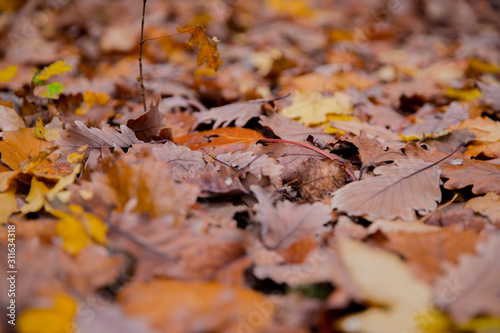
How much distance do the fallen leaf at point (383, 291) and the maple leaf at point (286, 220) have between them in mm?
263

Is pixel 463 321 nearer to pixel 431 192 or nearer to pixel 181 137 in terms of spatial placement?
pixel 431 192

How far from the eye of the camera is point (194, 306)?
67 centimetres

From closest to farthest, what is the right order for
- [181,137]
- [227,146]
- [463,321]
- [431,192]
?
1. [463,321]
2. [431,192]
3. [227,146]
4. [181,137]

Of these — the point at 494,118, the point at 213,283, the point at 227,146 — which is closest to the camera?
the point at 213,283

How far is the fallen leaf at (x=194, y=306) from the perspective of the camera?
647 mm

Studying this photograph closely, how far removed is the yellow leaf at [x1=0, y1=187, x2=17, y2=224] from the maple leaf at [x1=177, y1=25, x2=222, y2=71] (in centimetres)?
82

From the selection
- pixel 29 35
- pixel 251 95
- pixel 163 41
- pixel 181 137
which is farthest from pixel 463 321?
pixel 29 35

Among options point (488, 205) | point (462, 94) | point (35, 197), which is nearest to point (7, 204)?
point (35, 197)

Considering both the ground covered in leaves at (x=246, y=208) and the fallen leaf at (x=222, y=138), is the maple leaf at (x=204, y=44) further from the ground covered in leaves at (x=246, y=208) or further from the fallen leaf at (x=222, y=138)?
the fallen leaf at (x=222, y=138)

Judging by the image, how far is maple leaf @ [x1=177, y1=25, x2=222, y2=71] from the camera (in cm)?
131

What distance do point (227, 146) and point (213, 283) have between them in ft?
2.32

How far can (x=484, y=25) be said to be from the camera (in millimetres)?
4508

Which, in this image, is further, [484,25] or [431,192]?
[484,25]

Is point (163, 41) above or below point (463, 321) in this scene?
below
